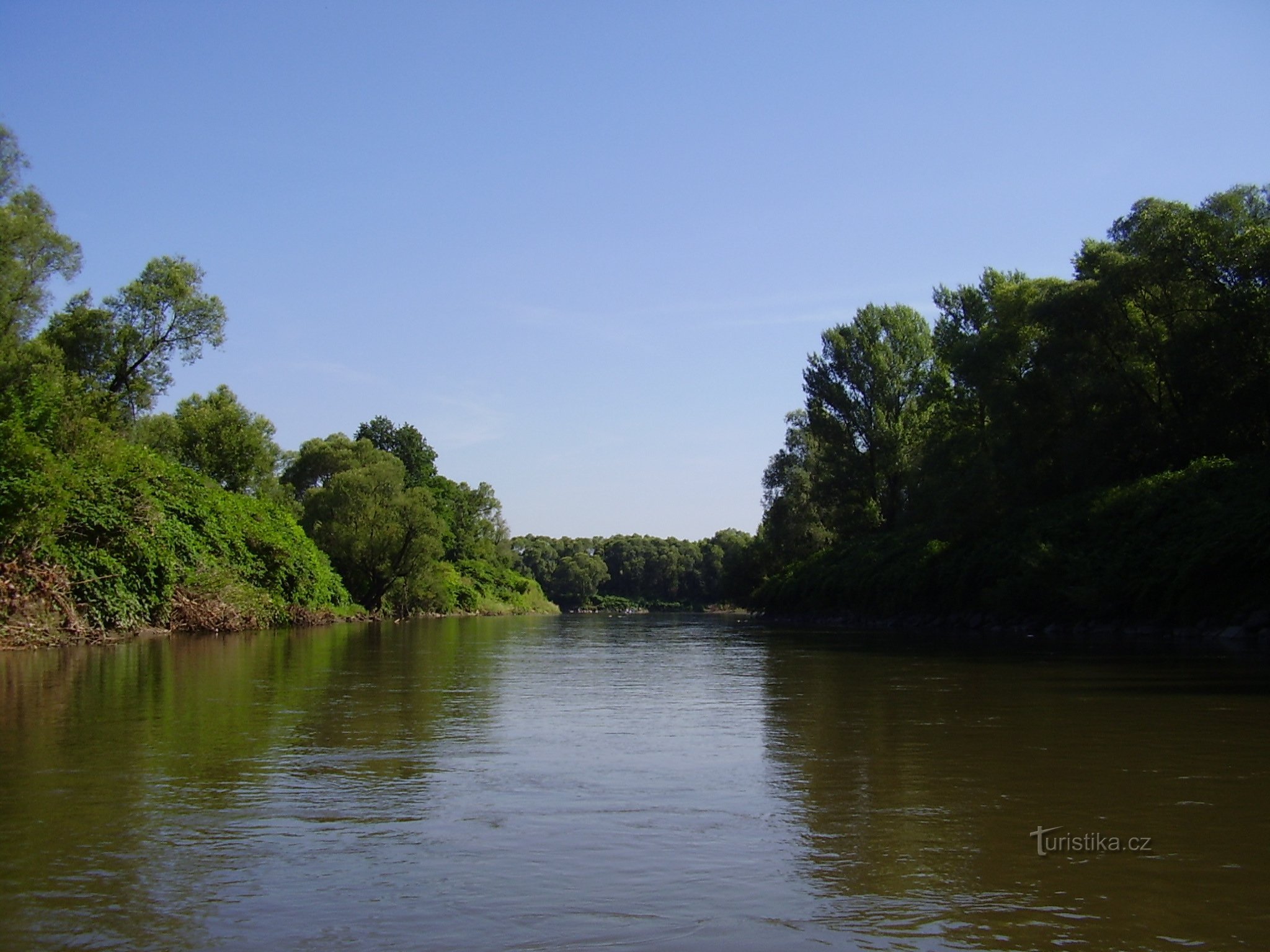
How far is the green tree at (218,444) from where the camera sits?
50.0 meters

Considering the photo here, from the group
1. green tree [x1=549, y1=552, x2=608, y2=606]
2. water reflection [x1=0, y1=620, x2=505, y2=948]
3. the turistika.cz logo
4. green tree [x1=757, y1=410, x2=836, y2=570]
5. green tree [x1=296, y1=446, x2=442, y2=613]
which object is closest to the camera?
water reflection [x1=0, y1=620, x2=505, y2=948]

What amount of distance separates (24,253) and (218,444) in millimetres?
16843

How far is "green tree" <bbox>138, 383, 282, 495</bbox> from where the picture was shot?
164 ft

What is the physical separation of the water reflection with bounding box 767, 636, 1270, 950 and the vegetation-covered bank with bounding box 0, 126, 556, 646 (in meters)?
20.1

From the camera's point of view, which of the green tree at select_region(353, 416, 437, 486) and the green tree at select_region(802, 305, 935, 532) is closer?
the green tree at select_region(802, 305, 935, 532)

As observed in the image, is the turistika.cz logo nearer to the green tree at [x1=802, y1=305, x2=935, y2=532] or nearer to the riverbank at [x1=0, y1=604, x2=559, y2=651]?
the riverbank at [x1=0, y1=604, x2=559, y2=651]

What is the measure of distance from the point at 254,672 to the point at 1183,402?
31.5 meters

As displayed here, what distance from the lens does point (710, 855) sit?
616cm

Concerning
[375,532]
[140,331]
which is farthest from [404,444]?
[140,331]

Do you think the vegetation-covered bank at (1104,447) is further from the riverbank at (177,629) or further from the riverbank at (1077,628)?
the riverbank at (177,629)

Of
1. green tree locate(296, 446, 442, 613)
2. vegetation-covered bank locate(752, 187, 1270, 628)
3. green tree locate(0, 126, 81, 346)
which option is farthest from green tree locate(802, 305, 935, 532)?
green tree locate(0, 126, 81, 346)

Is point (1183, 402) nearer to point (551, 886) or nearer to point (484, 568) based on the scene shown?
point (551, 886)

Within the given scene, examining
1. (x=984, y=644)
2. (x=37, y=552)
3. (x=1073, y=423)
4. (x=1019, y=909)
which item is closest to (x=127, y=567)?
(x=37, y=552)

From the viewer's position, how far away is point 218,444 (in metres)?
51.4
